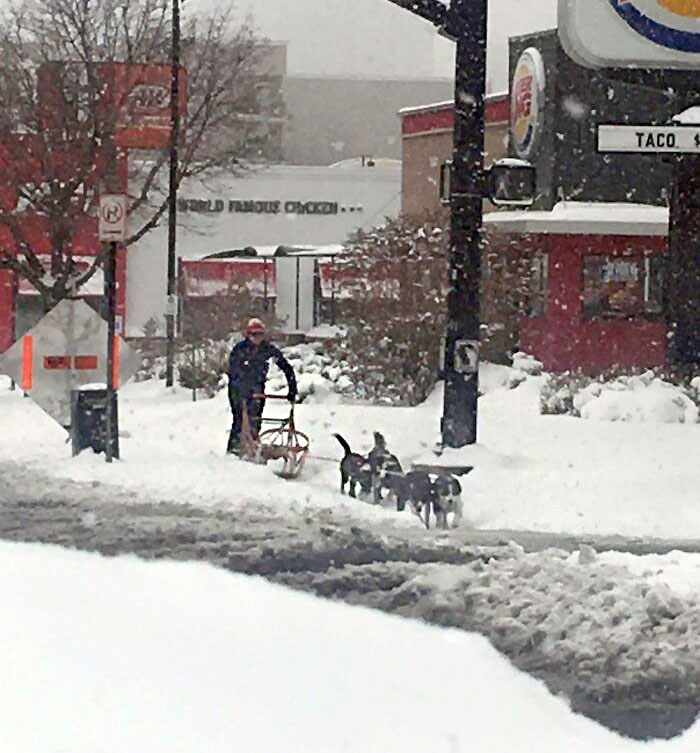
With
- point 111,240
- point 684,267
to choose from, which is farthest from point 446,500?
point 684,267

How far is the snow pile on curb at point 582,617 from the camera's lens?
7.52 m

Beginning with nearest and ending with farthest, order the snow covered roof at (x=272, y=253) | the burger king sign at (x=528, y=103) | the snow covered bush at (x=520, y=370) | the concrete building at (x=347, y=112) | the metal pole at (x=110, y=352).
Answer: the metal pole at (x=110, y=352), the snow covered bush at (x=520, y=370), the burger king sign at (x=528, y=103), the snow covered roof at (x=272, y=253), the concrete building at (x=347, y=112)

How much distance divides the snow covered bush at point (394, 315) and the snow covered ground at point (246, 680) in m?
13.4

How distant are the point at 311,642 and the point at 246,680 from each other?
0.72 meters

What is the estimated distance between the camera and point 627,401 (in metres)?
18.2

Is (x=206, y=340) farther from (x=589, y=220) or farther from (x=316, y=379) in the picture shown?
(x=589, y=220)

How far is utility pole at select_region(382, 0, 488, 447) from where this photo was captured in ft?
49.2

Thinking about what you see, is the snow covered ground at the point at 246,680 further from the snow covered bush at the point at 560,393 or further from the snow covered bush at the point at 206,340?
the snow covered bush at the point at 206,340

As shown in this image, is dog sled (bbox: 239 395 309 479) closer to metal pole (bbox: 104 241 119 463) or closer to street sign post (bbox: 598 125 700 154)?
metal pole (bbox: 104 241 119 463)

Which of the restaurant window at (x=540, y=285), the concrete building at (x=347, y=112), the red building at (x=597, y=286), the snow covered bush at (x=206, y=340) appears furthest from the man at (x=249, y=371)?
the concrete building at (x=347, y=112)

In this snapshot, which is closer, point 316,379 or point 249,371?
point 249,371

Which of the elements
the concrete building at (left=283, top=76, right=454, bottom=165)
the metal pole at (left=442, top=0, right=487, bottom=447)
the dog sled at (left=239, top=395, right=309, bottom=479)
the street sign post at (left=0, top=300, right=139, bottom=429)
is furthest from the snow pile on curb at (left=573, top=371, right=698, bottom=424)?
the concrete building at (left=283, top=76, right=454, bottom=165)

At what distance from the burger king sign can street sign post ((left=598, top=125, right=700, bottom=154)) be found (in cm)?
1626

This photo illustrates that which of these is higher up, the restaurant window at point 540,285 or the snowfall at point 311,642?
the restaurant window at point 540,285
